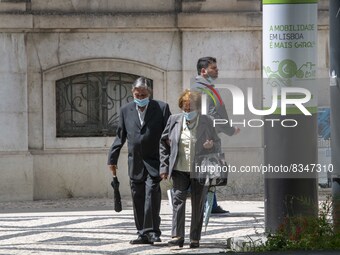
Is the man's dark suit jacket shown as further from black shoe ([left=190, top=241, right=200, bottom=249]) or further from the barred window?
the barred window

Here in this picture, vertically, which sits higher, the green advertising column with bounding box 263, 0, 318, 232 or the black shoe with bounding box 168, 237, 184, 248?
the green advertising column with bounding box 263, 0, 318, 232

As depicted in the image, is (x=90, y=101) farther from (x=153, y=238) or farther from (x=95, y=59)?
(x=153, y=238)

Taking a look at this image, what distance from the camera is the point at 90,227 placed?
15727 mm

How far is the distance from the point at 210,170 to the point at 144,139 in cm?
101

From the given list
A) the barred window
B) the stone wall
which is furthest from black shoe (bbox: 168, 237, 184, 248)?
the barred window

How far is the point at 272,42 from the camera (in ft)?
41.4

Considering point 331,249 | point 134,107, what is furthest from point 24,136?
point 331,249

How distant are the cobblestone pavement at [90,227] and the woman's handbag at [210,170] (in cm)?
66

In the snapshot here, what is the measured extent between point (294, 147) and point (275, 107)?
45 cm

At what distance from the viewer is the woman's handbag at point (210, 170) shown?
1348cm

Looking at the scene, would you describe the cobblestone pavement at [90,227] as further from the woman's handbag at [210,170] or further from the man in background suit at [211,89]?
the man in background suit at [211,89]

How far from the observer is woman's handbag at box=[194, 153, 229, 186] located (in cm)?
1348

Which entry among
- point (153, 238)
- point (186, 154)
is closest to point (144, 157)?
point (186, 154)

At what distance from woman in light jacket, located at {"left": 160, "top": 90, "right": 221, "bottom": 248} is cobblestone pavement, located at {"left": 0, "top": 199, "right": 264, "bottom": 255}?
266 mm
